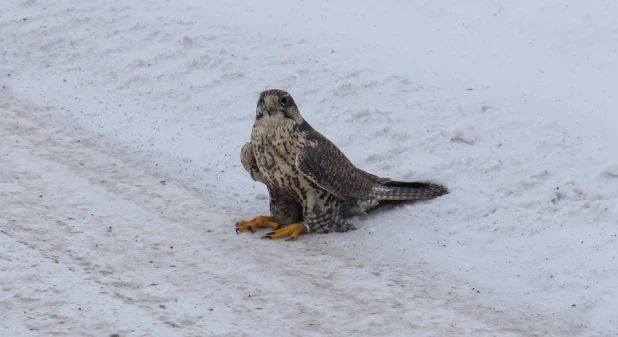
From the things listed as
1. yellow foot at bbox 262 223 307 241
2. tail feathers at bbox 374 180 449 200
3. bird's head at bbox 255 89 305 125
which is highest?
bird's head at bbox 255 89 305 125

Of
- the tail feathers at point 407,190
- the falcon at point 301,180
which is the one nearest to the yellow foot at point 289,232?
the falcon at point 301,180

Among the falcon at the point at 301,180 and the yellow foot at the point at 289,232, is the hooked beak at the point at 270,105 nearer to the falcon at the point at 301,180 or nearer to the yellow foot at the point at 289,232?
the falcon at the point at 301,180

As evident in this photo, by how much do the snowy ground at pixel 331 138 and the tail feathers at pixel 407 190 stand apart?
84 mm

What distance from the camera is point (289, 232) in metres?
7.41

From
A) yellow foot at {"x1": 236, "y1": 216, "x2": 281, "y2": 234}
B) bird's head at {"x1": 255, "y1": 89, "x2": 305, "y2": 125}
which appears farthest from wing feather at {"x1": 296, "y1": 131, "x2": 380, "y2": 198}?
yellow foot at {"x1": 236, "y1": 216, "x2": 281, "y2": 234}

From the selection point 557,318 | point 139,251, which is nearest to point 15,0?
point 139,251

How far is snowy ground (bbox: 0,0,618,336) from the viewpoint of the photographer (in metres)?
6.10

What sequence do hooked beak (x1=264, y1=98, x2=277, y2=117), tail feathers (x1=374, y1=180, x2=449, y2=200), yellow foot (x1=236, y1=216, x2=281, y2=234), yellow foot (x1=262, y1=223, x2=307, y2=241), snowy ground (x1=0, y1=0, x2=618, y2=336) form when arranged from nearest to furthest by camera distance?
snowy ground (x1=0, y1=0, x2=618, y2=336) < hooked beak (x1=264, y1=98, x2=277, y2=117) < yellow foot (x1=262, y1=223, x2=307, y2=241) < yellow foot (x1=236, y1=216, x2=281, y2=234) < tail feathers (x1=374, y1=180, x2=449, y2=200)

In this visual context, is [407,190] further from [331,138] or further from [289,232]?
[331,138]

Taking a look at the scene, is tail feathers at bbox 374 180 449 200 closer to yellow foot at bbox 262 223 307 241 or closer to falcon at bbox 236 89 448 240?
falcon at bbox 236 89 448 240

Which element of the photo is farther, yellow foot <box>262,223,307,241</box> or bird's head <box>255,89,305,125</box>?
yellow foot <box>262,223,307,241</box>

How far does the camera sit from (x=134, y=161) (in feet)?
29.2

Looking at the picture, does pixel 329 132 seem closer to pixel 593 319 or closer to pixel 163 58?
pixel 163 58

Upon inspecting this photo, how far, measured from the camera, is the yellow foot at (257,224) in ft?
24.6
